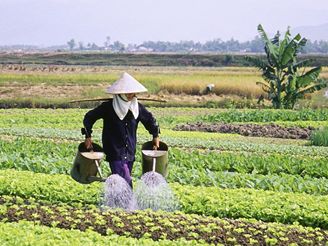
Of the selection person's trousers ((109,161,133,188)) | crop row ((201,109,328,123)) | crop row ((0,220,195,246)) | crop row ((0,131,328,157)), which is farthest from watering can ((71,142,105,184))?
crop row ((201,109,328,123))

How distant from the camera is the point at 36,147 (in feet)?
54.0

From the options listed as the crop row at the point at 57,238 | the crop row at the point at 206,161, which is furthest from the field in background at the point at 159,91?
the crop row at the point at 57,238

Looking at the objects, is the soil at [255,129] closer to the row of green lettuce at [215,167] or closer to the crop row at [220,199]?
the row of green lettuce at [215,167]

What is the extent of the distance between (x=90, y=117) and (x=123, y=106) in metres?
0.45

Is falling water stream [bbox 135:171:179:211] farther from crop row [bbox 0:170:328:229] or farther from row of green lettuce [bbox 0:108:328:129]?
row of green lettuce [bbox 0:108:328:129]

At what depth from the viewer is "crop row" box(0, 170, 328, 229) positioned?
9758mm

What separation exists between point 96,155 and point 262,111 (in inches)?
771

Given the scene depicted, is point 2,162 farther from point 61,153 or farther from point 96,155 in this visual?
point 96,155

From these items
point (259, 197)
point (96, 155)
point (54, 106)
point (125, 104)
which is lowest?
point (54, 106)

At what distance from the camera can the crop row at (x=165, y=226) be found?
841 centimetres

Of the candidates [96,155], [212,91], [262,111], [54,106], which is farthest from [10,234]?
[212,91]

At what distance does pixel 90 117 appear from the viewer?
31.1ft

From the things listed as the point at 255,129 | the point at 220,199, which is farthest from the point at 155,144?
the point at 255,129

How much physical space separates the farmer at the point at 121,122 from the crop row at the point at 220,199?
0.92 metres
